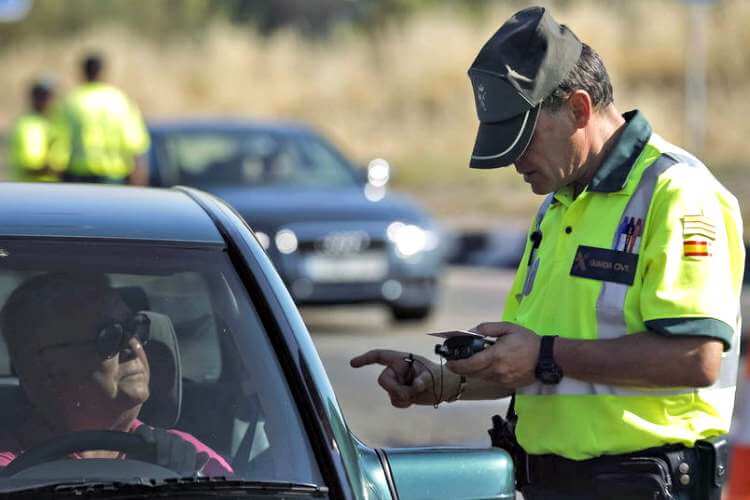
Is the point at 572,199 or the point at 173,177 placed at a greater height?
the point at 572,199

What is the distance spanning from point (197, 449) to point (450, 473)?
467mm

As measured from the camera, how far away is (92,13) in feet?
162

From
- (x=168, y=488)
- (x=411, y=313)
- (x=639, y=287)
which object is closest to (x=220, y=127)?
(x=411, y=313)

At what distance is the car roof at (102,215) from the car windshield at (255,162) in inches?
331

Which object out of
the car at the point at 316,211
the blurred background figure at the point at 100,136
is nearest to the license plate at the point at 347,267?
the car at the point at 316,211

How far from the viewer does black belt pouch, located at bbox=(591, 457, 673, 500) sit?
3299mm

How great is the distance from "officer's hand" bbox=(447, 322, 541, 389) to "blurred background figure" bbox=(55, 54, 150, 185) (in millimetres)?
9266

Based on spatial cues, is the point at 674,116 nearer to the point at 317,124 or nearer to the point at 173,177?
the point at 317,124

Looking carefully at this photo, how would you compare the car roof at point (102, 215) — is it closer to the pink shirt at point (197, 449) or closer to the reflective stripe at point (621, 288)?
the pink shirt at point (197, 449)

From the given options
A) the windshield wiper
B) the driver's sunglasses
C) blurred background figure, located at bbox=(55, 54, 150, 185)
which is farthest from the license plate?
the windshield wiper

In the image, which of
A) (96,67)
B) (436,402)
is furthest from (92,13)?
(436,402)

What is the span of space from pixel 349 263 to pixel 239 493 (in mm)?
8881

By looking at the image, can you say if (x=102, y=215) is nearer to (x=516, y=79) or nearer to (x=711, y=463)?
(x=516, y=79)

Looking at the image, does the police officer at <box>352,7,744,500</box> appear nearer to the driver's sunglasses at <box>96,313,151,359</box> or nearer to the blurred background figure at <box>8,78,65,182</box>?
the driver's sunglasses at <box>96,313,151,359</box>
